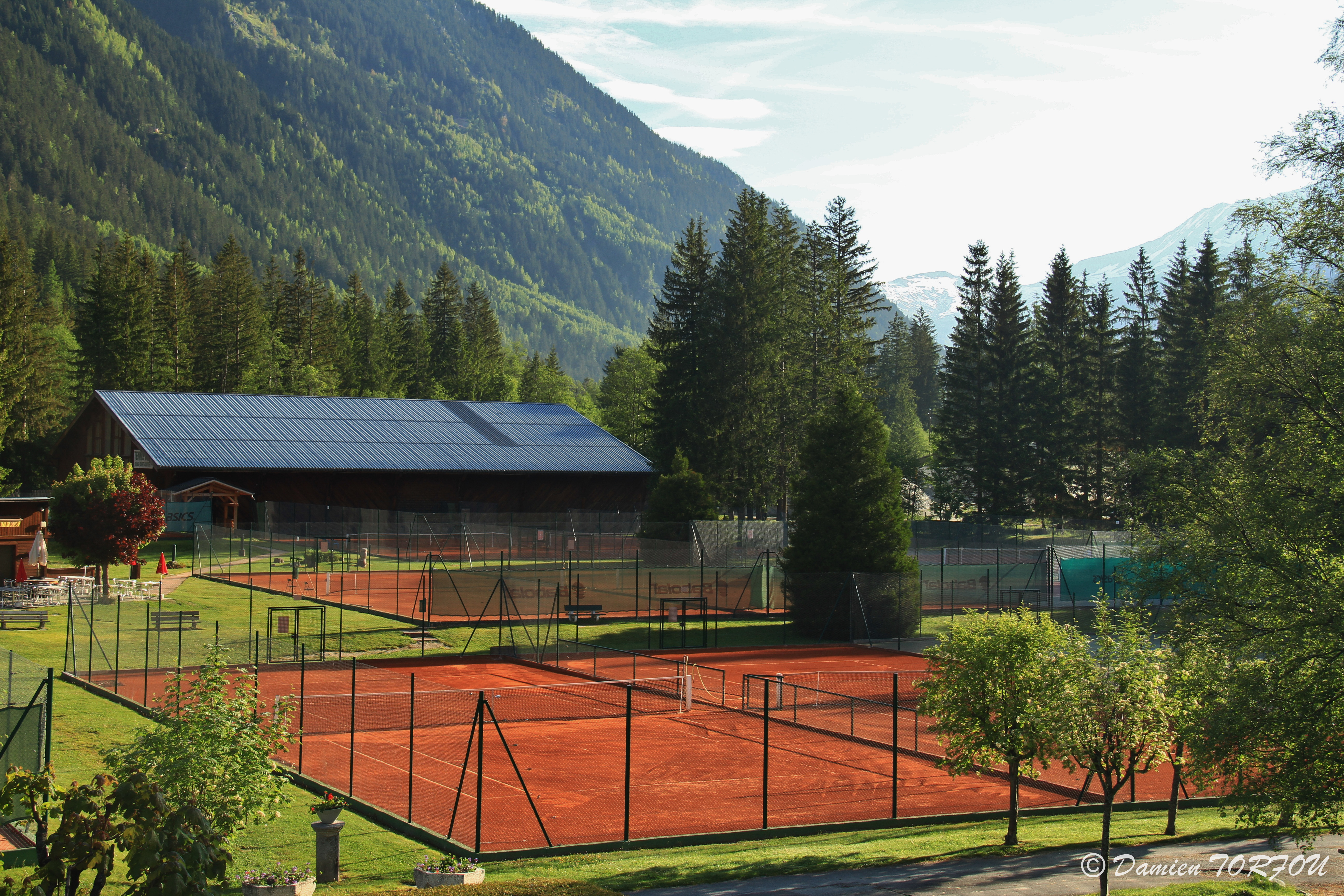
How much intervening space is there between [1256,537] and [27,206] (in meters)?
215

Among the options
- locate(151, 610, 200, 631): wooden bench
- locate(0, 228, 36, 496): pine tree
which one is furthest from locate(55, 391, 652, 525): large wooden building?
locate(151, 610, 200, 631): wooden bench

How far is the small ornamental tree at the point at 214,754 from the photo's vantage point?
1037 centimetres

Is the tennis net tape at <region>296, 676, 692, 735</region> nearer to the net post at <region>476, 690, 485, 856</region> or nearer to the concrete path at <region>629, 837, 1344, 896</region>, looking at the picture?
the net post at <region>476, 690, 485, 856</region>

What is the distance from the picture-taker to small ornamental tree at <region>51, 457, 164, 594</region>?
3294 cm

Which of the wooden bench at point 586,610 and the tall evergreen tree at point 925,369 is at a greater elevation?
the tall evergreen tree at point 925,369

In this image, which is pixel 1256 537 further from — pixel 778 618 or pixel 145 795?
pixel 778 618

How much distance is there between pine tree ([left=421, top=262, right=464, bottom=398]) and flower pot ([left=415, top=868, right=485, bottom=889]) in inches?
3769

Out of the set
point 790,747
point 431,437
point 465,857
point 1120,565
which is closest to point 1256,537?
point 790,747

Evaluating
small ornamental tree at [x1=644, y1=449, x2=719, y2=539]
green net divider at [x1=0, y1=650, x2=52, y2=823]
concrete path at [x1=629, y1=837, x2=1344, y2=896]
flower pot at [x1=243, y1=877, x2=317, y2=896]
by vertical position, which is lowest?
concrete path at [x1=629, y1=837, x2=1344, y2=896]

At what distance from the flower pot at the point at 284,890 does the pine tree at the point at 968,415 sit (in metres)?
Answer: 67.1

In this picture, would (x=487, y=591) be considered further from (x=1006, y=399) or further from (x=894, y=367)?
(x=894, y=367)

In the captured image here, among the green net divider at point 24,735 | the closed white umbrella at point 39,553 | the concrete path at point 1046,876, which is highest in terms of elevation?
the closed white umbrella at point 39,553

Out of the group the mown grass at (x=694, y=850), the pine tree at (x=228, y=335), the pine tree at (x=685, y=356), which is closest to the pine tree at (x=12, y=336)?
the pine tree at (x=228, y=335)

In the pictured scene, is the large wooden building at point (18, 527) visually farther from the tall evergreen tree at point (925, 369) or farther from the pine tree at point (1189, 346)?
the tall evergreen tree at point (925, 369)
